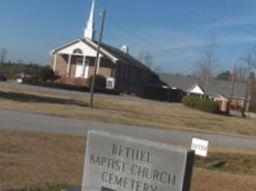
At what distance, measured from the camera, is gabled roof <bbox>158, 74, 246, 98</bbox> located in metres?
97.8

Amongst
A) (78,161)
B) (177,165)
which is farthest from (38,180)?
(177,165)

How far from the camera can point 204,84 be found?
321 ft

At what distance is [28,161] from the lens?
12.8 metres

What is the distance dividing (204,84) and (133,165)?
90.6 m

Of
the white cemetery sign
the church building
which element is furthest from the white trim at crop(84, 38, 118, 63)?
the white cemetery sign

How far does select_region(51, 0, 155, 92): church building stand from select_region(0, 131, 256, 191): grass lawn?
55497 mm

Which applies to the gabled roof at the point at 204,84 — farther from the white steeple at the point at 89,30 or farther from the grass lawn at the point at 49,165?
the grass lawn at the point at 49,165

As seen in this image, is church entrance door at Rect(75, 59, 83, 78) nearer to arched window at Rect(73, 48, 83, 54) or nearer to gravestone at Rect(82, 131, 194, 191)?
arched window at Rect(73, 48, 83, 54)

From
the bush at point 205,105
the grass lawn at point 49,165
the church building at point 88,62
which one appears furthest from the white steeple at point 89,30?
the grass lawn at point 49,165

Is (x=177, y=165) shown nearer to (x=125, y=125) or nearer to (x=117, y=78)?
(x=125, y=125)

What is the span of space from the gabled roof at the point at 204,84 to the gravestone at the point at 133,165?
86893 mm

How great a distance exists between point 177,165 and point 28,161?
584cm

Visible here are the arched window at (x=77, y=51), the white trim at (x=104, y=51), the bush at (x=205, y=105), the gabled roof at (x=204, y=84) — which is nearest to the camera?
the bush at (x=205, y=105)

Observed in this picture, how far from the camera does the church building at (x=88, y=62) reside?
75625 mm
